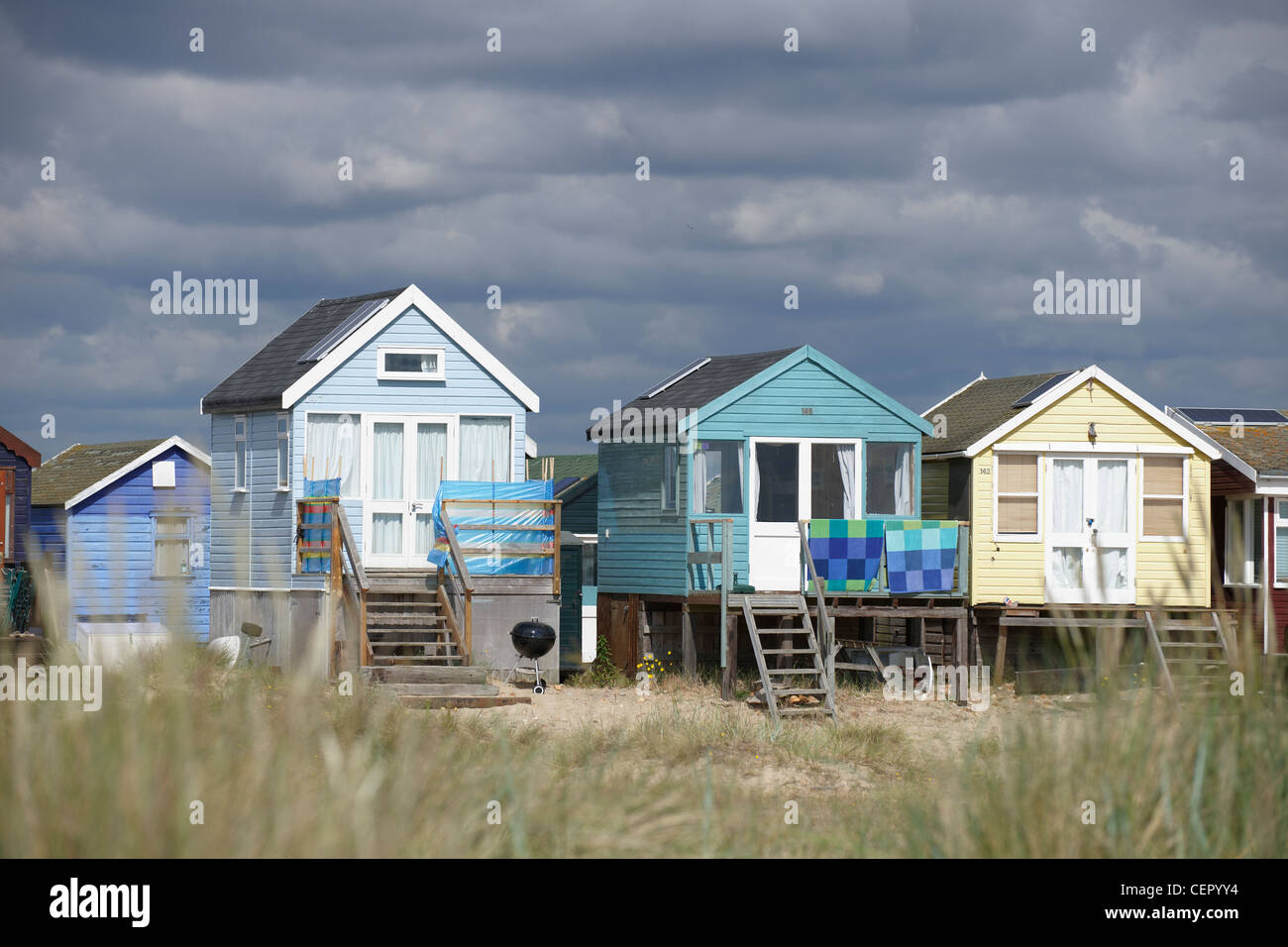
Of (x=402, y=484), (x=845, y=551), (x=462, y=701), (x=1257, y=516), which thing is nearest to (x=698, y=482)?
(x=845, y=551)

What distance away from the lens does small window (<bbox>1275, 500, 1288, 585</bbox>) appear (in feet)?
83.9

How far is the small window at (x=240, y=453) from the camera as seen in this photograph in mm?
24359

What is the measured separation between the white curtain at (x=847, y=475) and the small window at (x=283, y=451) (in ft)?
26.7

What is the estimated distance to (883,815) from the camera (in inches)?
398

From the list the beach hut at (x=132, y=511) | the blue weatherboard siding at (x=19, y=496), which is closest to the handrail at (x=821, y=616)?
the blue weatherboard siding at (x=19, y=496)

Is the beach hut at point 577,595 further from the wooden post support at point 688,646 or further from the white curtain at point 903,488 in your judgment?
the white curtain at point 903,488

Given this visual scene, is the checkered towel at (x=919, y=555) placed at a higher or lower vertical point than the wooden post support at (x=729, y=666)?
higher

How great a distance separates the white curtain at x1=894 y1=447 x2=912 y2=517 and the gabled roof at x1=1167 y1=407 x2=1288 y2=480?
5818mm

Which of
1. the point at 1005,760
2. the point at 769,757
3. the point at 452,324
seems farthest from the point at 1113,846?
the point at 452,324

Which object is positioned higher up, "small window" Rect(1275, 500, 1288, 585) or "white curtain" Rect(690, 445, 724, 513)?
"white curtain" Rect(690, 445, 724, 513)

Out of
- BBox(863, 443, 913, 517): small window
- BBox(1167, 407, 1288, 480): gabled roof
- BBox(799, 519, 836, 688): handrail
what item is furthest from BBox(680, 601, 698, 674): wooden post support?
BBox(1167, 407, 1288, 480): gabled roof

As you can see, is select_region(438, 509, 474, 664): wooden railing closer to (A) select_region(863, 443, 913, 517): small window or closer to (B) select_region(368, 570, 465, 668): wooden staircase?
(B) select_region(368, 570, 465, 668): wooden staircase

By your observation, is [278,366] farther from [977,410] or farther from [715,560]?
[977,410]

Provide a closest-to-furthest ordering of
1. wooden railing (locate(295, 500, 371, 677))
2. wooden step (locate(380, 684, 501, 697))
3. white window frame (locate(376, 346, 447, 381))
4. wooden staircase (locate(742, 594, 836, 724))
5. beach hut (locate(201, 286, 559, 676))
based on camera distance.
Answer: wooden step (locate(380, 684, 501, 697)), wooden staircase (locate(742, 594, 836, 724)), wooden railing (locate(295, 500, 371, 677)), beach hut (locate(201, 286, 559, 676)), white window frame (locate(376, 346, 447, 381))
